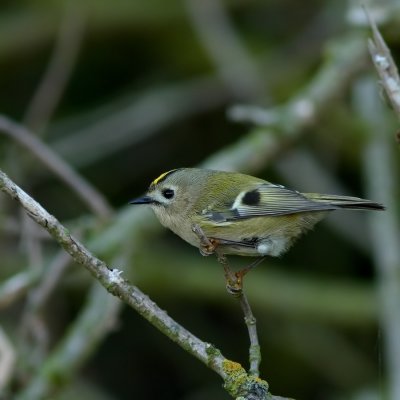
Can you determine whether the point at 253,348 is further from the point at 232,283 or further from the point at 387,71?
the point at 387,71

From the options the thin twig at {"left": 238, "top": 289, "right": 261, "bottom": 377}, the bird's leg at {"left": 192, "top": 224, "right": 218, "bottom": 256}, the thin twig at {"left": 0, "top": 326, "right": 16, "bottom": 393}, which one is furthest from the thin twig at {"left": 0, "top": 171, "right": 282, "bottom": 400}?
the thin twig at {"left": 0, "top": 326, "right": 16, "bottom": 393}

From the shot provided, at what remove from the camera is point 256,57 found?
5316mm

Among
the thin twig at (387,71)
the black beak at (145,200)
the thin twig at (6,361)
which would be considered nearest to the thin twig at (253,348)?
the thin twig at (387,71)

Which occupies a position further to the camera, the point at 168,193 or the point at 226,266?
the point at 168,193

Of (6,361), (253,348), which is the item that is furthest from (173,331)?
(6,361)

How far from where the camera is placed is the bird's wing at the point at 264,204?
111 inches

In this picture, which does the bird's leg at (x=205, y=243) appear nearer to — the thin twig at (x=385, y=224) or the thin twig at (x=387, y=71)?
the thin twig at (x=387, y=71)

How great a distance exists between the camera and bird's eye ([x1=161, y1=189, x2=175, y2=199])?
311 cm

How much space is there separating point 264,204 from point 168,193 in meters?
0.42

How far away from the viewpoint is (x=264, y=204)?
290 centimetres

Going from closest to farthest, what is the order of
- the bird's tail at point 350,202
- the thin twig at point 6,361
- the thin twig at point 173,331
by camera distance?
1. the thin twig at point 173,331
2. the bird's tail at point 350,202
3. the thin twig at point 6,361

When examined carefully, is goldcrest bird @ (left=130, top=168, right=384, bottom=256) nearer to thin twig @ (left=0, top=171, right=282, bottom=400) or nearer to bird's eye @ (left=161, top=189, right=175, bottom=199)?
bird's eye @ (left=161, top=189, right=175, bottom=199)

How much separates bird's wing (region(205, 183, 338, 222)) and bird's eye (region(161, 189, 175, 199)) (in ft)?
0.63

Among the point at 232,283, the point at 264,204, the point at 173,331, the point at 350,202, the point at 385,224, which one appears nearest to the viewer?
the point at 173,331
